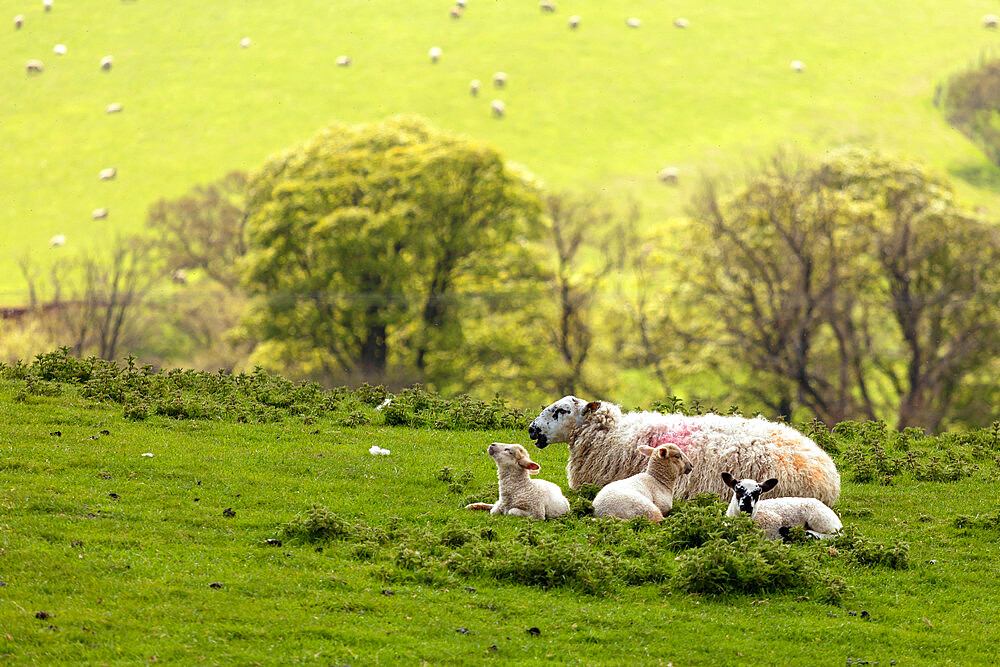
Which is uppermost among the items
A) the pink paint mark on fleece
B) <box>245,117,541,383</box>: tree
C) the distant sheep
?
the distant sheep

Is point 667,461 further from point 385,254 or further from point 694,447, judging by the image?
point 385,254

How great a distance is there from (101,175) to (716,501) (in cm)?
9486

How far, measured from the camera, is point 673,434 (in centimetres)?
1465

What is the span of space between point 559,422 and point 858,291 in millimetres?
38931

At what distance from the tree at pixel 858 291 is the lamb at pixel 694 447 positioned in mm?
34857

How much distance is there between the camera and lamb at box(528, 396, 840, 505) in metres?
13.8

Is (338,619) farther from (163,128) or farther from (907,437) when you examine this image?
(163,128)

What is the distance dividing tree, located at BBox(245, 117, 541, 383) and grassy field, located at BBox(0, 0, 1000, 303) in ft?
120

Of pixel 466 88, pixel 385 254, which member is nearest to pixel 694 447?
pixel 385 254

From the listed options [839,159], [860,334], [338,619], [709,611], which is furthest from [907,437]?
[839,159]

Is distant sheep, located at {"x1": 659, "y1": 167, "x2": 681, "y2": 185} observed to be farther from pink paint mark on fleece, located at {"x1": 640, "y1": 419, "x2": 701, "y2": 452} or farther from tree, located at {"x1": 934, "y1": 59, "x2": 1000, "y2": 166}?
pink paint mark on fleece, located at {"x1": 640, "y1": 419, "x2": 701, "y2": 452}

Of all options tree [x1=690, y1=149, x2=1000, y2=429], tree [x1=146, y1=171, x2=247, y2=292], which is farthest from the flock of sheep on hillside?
tree [x1=146, y1=171, x2=247, y2=292]

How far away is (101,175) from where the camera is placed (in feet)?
315

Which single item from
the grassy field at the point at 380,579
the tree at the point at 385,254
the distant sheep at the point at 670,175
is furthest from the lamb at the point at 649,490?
the distant sheep at the point at 670,175
